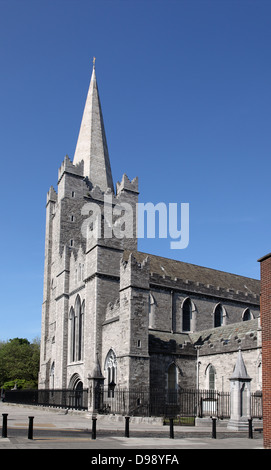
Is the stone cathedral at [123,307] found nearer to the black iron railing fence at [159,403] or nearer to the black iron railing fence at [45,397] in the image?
the black iron railing fence at [159,403]

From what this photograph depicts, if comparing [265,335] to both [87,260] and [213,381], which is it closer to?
[213,381]

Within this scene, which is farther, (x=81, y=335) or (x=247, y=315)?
(x=247, y=315)

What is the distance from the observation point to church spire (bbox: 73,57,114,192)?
5403 centimetres

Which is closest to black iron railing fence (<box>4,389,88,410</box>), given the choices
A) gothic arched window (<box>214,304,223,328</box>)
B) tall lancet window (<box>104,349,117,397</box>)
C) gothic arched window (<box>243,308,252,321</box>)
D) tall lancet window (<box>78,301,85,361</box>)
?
tall lancet window (<box>104,349,117,397</box>)

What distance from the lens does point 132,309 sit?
29.9m

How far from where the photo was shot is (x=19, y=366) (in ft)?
225

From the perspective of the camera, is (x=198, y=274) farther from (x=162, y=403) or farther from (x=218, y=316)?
(x=162, y=403)

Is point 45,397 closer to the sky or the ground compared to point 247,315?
closer to the ground

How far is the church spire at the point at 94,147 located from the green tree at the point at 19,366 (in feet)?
96.3

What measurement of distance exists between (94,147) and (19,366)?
1298 inches

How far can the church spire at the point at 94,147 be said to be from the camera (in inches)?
2127

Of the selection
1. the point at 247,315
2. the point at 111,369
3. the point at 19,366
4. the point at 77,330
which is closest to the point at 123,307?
the point at 111,369
